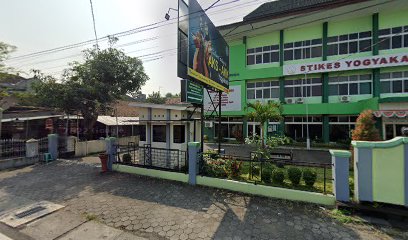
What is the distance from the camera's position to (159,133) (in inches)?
427

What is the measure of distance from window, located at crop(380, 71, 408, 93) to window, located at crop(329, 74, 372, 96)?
90 cm

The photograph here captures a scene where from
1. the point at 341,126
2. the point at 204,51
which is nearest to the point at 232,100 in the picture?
the point at 341,126

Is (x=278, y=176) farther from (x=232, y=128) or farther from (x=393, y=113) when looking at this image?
(x=232, y=128)

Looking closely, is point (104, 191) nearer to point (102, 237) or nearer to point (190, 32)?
point (102, 237)

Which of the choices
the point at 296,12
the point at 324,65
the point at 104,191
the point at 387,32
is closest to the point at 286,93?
the point at 324,65

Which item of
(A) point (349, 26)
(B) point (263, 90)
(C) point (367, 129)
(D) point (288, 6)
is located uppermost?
(D) point (288, 6)

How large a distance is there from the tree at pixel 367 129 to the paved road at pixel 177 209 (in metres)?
3.95

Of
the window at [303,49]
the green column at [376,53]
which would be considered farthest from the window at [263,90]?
the green column at [376,53]

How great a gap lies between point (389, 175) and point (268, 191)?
3.11 metres

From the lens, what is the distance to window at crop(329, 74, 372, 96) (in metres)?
17.5

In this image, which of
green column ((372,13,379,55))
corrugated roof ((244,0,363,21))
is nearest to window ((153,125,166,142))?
corrugated roof ((244,0,363,21))

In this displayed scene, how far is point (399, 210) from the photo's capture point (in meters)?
5.06

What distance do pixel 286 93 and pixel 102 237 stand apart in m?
19.2

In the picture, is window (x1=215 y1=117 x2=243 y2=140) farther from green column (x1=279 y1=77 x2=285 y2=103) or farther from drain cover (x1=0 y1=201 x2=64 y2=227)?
drain cover (x1=0 y1=201 x2=64 y2=227)
